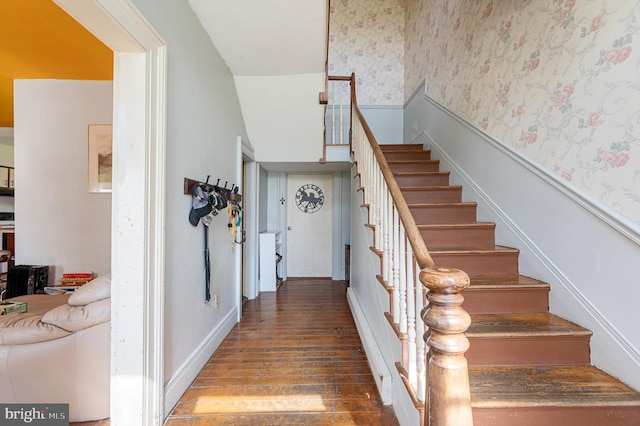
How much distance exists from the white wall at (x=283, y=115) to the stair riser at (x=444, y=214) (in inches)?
59.0

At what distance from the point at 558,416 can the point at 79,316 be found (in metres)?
2.29

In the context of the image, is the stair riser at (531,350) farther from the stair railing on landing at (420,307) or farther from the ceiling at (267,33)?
the ceiling at (267,33)

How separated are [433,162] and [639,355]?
2101 mm

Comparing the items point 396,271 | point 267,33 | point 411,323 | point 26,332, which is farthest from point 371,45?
point 26,332

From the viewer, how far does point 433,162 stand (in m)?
2.84

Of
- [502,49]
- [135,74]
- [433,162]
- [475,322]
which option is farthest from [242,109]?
[475,322]

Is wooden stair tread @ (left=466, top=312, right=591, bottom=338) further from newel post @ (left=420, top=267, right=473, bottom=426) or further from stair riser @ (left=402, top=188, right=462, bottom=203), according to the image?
stair riser @ (left=402, top=188, right=462, bottom=203)

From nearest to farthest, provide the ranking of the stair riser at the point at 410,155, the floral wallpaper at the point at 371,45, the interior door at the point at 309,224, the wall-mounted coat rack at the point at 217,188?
the wall-mounted coat rack at the point at 217,188 < the stair riser at the point at 410,155 < the floral wallpaper at the point at 371,45 < the interior door at the point at 309,224

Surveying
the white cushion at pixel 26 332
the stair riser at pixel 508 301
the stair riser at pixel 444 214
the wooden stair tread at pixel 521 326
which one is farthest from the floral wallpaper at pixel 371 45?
the white cushion at pixel 26 332

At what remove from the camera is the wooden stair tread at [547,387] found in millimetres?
1041

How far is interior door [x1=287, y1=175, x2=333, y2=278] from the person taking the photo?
15.4ft

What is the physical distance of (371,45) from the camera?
4.26m

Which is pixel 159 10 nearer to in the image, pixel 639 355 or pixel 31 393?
pixel 31 393

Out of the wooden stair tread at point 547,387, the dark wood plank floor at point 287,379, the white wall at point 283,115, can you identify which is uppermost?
the white wall at point 283,115
